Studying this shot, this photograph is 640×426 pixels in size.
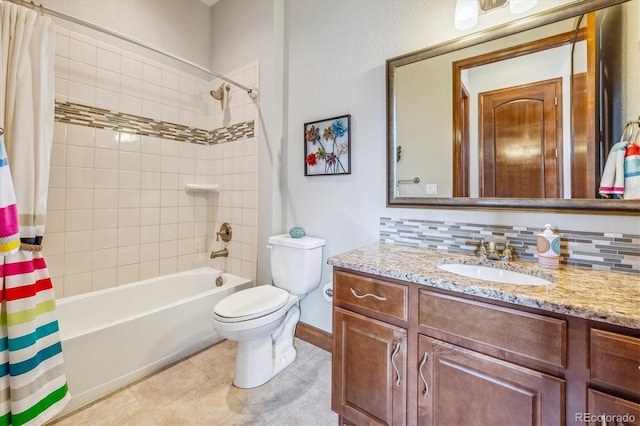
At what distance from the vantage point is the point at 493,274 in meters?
1.20

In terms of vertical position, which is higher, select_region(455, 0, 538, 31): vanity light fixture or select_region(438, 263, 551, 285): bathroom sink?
select_region(455, 0, 538, 31): vanity light fixture

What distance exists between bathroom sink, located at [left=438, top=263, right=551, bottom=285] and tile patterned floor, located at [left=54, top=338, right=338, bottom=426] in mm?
963

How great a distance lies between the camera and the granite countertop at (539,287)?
2.34 ft

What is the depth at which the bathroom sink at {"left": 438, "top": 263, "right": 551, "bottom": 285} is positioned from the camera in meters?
1.11

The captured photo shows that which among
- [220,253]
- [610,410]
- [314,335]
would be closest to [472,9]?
[610,410]

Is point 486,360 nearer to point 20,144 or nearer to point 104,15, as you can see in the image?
point 20,144

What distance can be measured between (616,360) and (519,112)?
3.39 ft

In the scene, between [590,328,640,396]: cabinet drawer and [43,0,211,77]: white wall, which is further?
[43,0,211,77]: white wall

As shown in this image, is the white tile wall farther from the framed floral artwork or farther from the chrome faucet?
the chrome faucet

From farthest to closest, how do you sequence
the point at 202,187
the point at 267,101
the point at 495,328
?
the point at 202,187 < the point at 267,101 < the point at 495,328

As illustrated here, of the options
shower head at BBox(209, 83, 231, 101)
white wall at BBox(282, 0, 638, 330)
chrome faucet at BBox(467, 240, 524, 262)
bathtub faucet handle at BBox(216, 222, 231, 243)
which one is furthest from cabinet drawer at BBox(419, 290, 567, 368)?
shower head at BBox(209, 83, 231, 101)

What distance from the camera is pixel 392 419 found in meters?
1.06

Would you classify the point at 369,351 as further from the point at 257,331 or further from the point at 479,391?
the point at 257,331

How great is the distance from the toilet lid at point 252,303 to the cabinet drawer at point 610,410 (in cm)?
129
